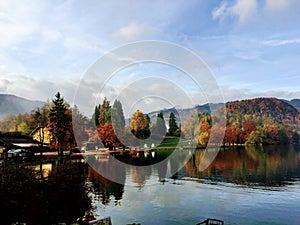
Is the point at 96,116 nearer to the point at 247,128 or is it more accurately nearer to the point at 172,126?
the point at 172,126

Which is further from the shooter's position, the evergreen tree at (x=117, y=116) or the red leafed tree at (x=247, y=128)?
the red leafed tree at (x=247, y=128)

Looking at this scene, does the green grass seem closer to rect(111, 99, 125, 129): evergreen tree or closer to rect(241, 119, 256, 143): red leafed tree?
rect(111, 99, 125, 129): evergreen tree

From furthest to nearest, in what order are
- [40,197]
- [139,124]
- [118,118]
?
[118,118] → [139,124] → [40,197]

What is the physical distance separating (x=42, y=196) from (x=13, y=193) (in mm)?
945

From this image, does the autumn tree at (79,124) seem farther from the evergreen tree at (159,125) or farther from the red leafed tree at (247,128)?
the red leafed tree at (247,128)

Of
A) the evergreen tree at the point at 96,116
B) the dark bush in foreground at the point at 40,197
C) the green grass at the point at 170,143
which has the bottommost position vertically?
the dark bush in foreground at the point at 40,197

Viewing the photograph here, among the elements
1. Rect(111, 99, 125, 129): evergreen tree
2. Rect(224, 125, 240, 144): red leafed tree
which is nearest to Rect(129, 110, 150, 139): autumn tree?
Rect(111, 99, 125, 129): evergreen tree

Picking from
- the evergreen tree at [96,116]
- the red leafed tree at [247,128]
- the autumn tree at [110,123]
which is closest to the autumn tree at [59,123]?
the autumn tree at [110,123]

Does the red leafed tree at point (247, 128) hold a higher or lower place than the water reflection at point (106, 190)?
higher

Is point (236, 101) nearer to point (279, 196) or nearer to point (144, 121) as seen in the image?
point (144, 121)

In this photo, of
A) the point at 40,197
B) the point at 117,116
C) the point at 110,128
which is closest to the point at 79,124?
the point at 110,128

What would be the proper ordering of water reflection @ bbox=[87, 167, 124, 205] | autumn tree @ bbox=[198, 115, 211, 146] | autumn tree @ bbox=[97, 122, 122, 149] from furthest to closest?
autumn tree @ bbox=[198, 115, 211, 146] → autumn tree @ bbox=[97, 122, 122, 149] → water reflection @ bbox=[87, 167, 124, 205]

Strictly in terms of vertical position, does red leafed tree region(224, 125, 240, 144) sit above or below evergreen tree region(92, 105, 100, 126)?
below

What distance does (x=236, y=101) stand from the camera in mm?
198625
